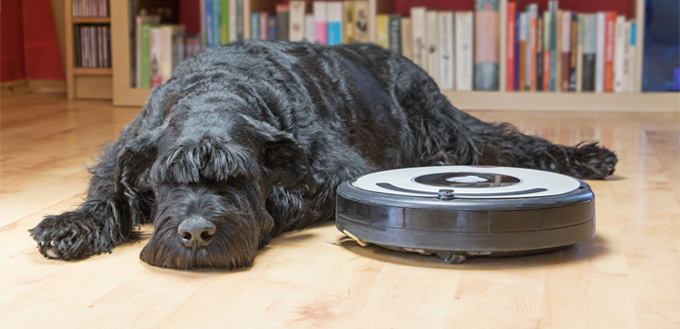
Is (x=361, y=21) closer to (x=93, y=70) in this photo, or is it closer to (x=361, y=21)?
(x=361, y=21)

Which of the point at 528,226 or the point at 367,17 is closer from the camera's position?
the point at 528,226

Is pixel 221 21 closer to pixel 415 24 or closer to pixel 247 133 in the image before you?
pixel 415 24

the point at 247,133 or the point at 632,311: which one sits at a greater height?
the point at 247,133

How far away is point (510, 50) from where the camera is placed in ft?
16.4

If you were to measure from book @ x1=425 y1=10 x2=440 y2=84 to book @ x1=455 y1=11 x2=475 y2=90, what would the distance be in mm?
114

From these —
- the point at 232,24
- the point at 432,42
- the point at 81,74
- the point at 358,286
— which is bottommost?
the point at 358,286

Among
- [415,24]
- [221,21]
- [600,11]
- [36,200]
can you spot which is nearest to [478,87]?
[415,24]

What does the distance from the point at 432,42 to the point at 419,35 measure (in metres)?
0.09

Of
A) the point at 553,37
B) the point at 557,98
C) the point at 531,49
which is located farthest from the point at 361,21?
the point at 557,98

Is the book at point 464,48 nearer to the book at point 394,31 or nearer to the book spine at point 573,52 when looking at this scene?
the book at point 394,31

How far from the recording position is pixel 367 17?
5.16 meters

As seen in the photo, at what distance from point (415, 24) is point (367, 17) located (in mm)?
287

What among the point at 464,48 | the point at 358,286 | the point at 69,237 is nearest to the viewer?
the point at 358,286

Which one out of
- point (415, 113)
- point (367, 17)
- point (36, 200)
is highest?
point (367, 17)
